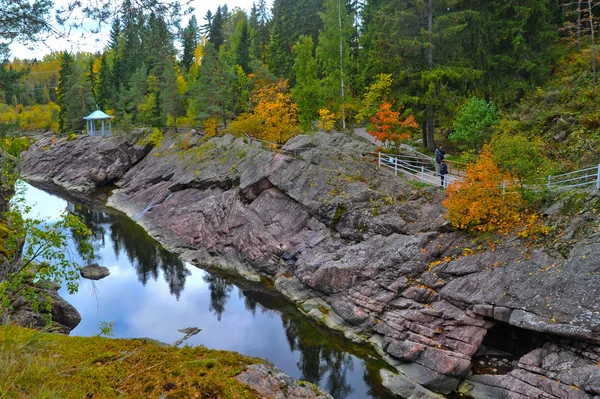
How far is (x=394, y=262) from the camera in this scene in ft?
63.2

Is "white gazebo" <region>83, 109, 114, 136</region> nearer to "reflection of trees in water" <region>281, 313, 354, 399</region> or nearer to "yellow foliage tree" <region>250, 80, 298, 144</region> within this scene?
"yellow foliage tree" <region>250, 80, 298, 144</region>

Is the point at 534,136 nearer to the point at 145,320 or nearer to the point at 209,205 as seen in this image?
the point at 209,205

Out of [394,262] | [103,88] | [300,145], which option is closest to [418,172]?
[394,262]

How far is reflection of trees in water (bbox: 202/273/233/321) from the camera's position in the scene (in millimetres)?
22031

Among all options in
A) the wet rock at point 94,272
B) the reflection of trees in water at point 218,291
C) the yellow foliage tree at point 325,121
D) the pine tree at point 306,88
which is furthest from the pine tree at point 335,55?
the wet rock at point 94,272

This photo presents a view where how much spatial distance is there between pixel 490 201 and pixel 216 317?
14.3 m

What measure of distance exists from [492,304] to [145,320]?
52.6 ft

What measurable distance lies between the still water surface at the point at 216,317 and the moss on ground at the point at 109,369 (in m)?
10.2

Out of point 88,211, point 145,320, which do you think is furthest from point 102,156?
point 145,320

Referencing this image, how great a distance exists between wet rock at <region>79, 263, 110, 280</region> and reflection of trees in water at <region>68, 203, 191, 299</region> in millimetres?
1966

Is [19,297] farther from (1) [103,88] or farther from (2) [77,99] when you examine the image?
(1) [103,88]

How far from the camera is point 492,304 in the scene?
15422 mm

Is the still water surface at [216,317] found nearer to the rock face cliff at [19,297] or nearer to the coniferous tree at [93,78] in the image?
the rock face cliff at [19,297]

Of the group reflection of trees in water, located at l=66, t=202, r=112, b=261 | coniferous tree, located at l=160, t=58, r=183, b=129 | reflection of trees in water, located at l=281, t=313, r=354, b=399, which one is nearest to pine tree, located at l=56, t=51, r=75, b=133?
coniferous tree, located at l=160, t=58, r=183, b=129
